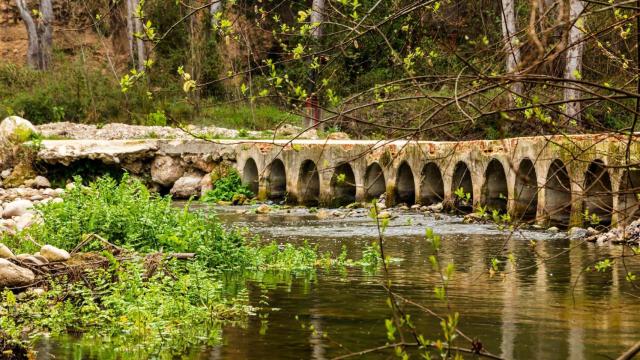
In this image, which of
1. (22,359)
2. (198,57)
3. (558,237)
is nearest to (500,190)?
(558,237)

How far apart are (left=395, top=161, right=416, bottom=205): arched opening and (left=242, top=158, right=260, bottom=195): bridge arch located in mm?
4790

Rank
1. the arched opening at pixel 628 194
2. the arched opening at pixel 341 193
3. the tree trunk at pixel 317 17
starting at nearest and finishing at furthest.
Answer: the arched opening at pixel 628 194
the tree trunk at pixel 317 17
the arched opening at pixel 341 193

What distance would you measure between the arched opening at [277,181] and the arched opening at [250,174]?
47 cm

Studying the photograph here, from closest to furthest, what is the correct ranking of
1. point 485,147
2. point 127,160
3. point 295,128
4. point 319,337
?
point 319,337
point 485,147
point 127,160
point 295,128

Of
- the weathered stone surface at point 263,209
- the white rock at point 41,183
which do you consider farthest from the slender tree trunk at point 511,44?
the white rock at point 41,183

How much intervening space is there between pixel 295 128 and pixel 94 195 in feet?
72.1

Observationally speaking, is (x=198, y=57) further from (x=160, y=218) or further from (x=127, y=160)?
(x=160, y=218)

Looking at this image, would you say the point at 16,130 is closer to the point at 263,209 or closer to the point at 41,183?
the point at 41,183

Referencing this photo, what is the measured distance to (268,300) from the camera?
10.7m

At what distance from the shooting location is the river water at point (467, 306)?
8.27 meters

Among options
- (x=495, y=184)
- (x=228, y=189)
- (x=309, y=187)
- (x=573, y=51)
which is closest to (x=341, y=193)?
(x=309, y=187)

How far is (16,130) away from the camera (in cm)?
3023

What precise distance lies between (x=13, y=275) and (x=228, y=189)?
18.6 meters

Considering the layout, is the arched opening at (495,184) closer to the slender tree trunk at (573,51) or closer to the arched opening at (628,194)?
the slender tree trunk at (573,51)
